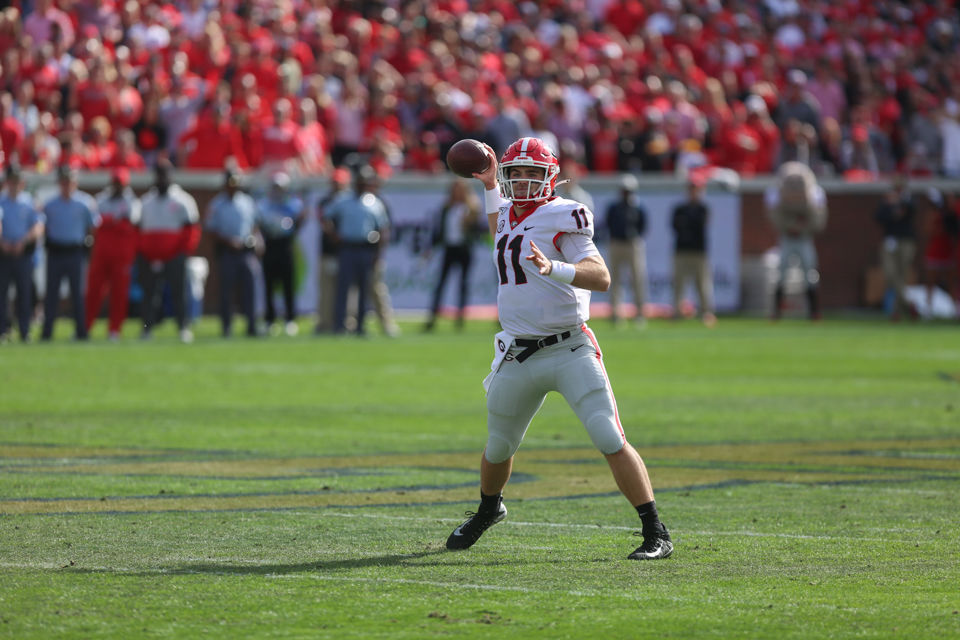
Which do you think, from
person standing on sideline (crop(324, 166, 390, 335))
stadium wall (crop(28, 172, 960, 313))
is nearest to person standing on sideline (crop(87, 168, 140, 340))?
stadium wall (crop(28, 172, 960, 313))

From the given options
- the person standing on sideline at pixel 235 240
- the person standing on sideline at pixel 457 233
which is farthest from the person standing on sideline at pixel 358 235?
the person standing on sideline at pixel 457 233

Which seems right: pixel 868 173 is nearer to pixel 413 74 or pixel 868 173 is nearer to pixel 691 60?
pixel 691 60

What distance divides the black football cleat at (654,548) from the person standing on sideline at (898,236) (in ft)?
64.7

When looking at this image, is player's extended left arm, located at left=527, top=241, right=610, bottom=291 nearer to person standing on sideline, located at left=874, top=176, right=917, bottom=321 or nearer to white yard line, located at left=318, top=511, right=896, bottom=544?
white yard line, located at left=318, top=511, right=896, bottom=544

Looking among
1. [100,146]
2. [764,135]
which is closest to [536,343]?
[100,146]

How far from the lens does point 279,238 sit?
73.8 feet

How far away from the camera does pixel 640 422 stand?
1272cm

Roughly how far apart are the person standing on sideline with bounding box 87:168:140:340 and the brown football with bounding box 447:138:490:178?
44.4ft

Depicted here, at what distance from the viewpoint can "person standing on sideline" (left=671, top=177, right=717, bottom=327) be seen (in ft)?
81.1

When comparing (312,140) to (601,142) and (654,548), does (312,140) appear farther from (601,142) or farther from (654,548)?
(654,548)

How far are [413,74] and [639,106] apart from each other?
13.5ft

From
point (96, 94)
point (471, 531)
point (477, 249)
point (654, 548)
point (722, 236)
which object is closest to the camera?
point (654, 548)

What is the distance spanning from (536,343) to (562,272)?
0.48 metres

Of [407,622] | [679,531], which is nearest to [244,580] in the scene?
[407,622]
